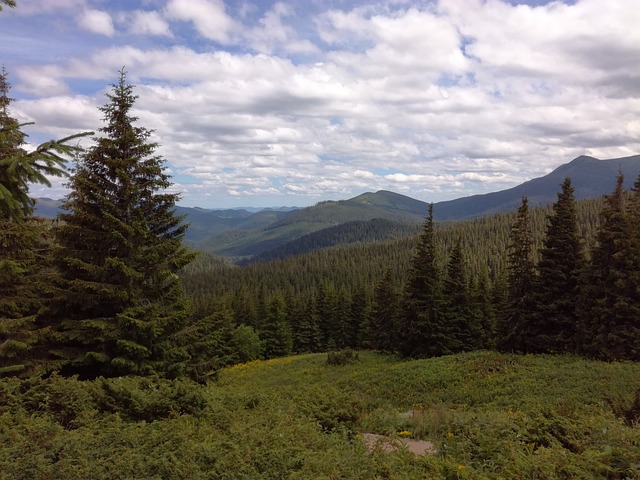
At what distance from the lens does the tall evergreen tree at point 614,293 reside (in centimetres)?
2450

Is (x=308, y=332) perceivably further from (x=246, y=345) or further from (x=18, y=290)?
(x=18, y=290)

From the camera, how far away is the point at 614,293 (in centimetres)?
2508

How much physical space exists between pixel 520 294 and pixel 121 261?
96.2 ft

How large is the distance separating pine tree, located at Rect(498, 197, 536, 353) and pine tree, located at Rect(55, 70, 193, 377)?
85.0ft

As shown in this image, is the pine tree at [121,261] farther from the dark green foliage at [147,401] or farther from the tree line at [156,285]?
the dark green foliage at [147,401]

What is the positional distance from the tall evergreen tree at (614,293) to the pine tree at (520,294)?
162 inches

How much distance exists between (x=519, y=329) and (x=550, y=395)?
49.6 feet

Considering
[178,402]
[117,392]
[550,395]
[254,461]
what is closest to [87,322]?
[117,392]

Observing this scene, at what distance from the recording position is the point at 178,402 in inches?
376

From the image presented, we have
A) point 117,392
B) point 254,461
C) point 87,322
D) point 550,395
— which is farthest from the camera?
point 550,395

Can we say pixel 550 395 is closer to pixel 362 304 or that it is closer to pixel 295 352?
pixel 362 304

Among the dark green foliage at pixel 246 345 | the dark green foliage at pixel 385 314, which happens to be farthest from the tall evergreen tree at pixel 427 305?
the dark green foliage at pixel 246 345

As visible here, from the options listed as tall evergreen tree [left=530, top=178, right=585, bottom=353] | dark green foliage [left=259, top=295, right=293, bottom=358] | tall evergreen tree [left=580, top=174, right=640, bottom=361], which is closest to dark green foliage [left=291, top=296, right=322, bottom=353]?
dark green foliage [left=259, top=295, right=293, bottom=358]

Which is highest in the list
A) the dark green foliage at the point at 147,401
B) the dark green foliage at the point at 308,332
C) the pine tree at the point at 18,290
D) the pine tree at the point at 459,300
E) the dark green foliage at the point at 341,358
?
the pine tree at the point at 18,290
